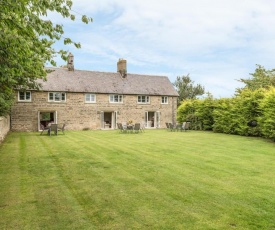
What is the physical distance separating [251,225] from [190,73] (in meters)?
52.7

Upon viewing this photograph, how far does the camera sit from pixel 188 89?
5475cm

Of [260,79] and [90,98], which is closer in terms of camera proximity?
[90,98]

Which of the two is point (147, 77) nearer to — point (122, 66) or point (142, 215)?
point (122, 66)

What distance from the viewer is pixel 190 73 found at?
5497 centimetres

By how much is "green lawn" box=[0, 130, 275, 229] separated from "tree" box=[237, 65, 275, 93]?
115 feet

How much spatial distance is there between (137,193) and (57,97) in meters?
26.2

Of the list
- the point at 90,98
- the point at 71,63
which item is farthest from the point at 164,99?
the point at 71,63

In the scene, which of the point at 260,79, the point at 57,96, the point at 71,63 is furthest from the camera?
the point at 260,79

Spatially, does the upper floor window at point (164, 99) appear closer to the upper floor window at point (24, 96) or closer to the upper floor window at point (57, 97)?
the upper floor window at point (57, 97)

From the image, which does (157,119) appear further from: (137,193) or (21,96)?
(137,193)

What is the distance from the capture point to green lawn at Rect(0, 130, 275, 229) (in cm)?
440

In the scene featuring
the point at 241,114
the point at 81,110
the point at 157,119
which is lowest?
the point at 157,119

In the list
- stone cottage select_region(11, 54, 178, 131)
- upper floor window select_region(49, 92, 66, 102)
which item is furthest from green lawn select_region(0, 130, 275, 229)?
upper floor window select_region(49, 92, 66, 102)

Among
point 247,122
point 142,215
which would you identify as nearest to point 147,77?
point 247,122
